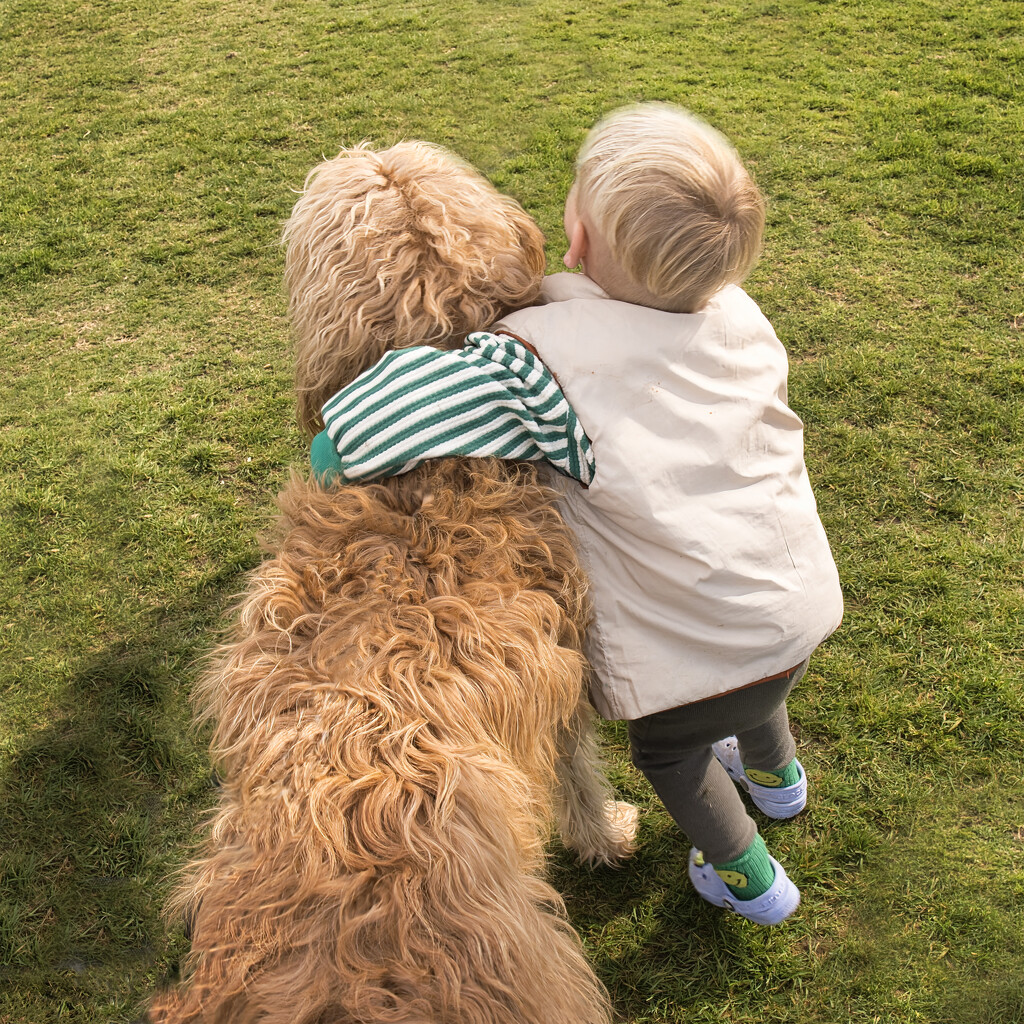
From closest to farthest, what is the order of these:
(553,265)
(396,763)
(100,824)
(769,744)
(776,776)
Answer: (396,763), (769,744), (776,776), (100,824), (553,265)

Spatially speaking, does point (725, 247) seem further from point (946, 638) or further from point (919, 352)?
point (919, 352)

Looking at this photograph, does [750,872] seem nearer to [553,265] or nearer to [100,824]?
[100,824]

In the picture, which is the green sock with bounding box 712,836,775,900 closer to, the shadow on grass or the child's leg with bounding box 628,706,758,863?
the child's leg with bounding box 628,706,758,863

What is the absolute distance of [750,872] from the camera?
86.7 inches

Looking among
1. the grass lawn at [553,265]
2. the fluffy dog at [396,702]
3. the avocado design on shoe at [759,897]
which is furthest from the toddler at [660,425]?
the grass lawn at [553,265]

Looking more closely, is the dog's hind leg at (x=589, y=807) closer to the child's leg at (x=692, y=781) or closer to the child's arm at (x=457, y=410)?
the child's leg at (x=692, y=781)

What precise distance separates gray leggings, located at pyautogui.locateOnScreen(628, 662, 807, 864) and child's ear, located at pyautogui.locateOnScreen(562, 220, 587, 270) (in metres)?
1.02

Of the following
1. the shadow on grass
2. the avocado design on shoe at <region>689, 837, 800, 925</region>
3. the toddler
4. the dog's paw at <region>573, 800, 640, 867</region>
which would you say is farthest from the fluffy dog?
the shadow on grass

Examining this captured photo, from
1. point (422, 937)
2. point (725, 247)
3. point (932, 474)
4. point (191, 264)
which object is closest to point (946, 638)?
point (932, 474)

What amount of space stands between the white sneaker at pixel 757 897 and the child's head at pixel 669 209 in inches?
64.1

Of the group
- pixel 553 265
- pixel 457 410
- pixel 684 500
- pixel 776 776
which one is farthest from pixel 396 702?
pixel 553 265

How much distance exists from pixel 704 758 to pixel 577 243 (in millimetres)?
1261

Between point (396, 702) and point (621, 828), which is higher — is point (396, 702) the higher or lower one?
the higher one

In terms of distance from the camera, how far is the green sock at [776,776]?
8.20 ft
